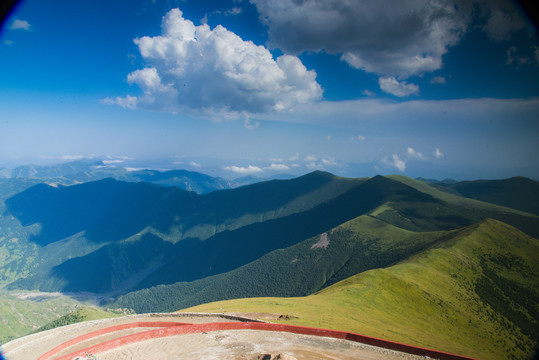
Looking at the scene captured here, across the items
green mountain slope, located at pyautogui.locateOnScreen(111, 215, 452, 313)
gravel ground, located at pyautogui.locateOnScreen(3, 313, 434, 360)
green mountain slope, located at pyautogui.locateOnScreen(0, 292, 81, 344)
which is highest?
gravel ground, located at pyautogui.locateOnScreen(3, 313, 434, 360)

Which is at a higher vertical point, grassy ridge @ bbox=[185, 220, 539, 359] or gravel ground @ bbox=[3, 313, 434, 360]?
gravel ground @ bbox=[3, 313, 434, 360]

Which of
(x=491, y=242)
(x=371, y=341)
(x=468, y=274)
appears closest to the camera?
(x=371, y=341)

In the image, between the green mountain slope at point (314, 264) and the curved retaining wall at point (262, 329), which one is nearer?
the curved retaining wall at point (262, 329)

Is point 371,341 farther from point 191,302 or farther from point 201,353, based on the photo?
point 191,302

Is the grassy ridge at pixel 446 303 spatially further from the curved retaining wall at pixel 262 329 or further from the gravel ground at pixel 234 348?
the gravel ground at pixel 234 348

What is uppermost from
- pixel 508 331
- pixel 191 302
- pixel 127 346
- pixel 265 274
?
pixel 127 346

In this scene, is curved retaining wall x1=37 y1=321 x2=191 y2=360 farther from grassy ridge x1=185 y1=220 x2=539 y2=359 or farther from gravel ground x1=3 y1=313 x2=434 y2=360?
grassy ridge x1=185 y1=220 x2=539 y2=359

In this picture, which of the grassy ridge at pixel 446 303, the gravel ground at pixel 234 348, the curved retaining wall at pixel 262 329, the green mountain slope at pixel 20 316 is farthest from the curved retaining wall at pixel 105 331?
the green mountain slope at pixel 20 316

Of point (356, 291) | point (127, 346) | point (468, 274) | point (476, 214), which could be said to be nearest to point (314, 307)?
point (356, 291)

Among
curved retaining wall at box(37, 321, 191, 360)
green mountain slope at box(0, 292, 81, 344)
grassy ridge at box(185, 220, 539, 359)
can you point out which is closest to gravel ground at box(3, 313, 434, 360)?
curved retaining wall at box(37, 321, 191, 360)
